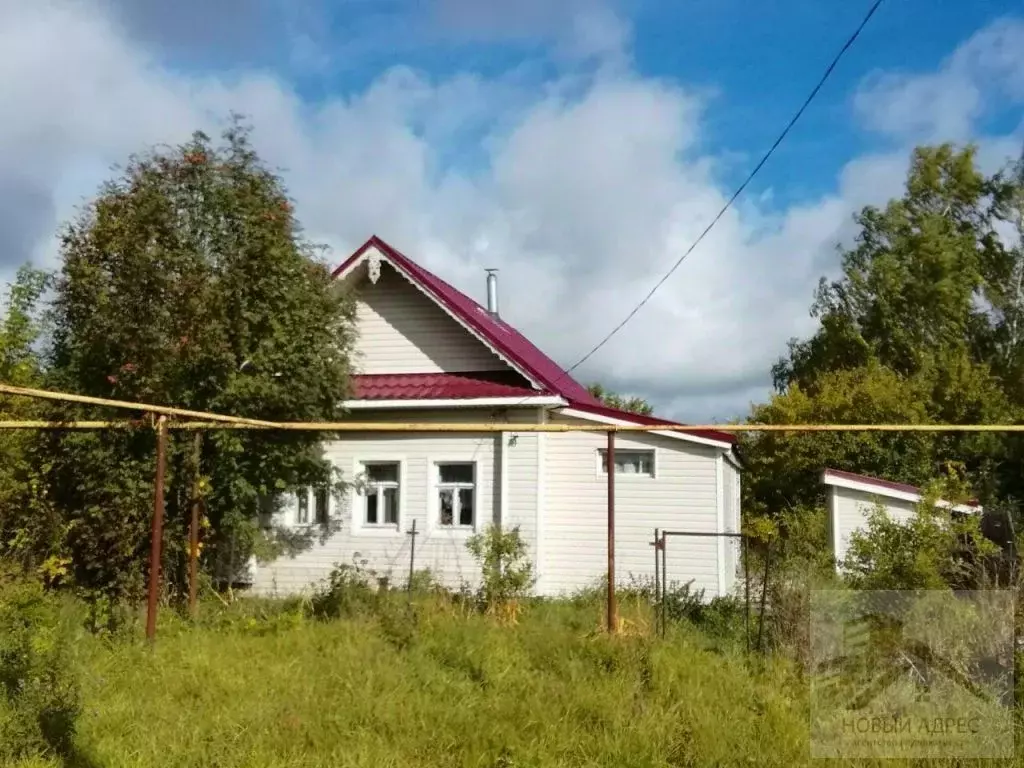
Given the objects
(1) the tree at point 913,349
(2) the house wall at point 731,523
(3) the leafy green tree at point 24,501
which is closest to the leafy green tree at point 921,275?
(1) the tree at point 913,349

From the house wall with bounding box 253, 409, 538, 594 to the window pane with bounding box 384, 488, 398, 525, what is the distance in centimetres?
22

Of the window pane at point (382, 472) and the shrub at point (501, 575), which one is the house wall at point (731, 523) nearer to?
the shrub at point (501, 575)

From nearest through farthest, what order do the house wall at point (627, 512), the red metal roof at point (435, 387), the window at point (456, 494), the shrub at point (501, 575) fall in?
the shrub at point (501, 575) → the house wall at point (627, 512) → the red metal roof at point (435, 387) → the window at point (456, 494)

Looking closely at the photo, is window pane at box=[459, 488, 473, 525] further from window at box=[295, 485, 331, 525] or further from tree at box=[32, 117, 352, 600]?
tree at box=[32, 117, 352, 600]

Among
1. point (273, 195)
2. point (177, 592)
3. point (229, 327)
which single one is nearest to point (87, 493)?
point (177, 592)

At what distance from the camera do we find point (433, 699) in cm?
628

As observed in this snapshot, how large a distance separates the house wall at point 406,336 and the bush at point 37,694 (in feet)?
22.8

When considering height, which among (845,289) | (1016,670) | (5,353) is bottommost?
(1016,670)

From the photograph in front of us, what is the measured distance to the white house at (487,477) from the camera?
12.3 m

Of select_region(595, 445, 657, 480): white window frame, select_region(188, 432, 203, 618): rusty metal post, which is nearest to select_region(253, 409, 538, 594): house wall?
select_region(595, 445, 657, 480): white window frame

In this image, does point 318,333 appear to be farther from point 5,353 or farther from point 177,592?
point 5,353

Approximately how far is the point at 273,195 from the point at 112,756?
268 inches

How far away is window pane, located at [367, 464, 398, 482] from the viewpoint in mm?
13102

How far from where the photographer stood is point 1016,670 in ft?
20.0
